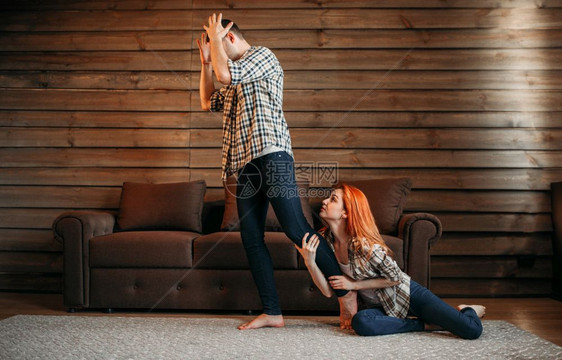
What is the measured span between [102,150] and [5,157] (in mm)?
768

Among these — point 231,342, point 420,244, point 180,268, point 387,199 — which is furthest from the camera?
point 387,199

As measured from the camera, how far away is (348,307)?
8.41ft

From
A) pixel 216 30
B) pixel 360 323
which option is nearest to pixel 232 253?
pixel 360 323

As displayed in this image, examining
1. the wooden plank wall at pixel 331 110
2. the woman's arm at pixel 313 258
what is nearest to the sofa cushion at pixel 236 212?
the wooden plank wall at pixel 331 110

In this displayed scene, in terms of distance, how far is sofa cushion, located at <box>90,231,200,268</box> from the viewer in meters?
3.17

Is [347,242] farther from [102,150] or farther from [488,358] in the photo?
[102,150]

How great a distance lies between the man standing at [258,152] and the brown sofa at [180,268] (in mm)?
487

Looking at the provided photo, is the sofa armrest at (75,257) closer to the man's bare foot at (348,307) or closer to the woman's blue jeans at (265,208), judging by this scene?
the woman's blue jeans at (265,208)

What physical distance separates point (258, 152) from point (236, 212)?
117 centimetres

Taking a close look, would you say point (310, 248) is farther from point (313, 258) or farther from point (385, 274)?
point (385, 274)

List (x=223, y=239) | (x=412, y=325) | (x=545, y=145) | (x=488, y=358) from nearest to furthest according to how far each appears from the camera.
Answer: (x=488, y=358) → (x=412, y=325) → (x=223, y=239) → (x=545, y=145)

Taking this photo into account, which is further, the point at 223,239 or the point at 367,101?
the point at 367,101

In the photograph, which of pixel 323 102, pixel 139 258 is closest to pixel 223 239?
pixel 139 258

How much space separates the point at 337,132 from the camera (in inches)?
160
